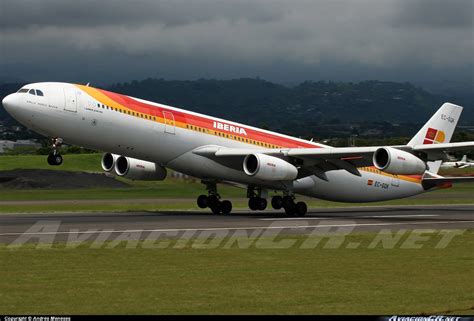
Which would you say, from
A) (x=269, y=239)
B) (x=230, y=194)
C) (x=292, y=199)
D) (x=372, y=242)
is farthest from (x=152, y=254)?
(x=230, y=194)

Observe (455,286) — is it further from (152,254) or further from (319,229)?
(319,229)

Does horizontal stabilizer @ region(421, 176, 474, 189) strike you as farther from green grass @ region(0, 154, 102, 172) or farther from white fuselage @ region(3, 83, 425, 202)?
green grass @ region(0, 154, 102, 172)

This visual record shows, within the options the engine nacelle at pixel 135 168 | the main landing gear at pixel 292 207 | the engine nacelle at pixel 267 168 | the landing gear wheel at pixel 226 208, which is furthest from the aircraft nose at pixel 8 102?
the main landing gear at pixel 292 207

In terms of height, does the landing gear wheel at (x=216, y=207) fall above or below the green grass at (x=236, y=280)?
below

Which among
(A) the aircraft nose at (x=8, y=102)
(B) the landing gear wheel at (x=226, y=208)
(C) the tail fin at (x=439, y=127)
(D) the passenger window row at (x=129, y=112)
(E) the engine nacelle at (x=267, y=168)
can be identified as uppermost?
(A) the aircraft nose at (x=8, y=102)

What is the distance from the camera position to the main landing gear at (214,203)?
1714 inches

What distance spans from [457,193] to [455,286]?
4935 centimetres

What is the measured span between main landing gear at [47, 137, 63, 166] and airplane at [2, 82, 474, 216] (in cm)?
5

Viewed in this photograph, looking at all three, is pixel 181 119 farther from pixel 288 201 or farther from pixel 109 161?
pixel 288 201

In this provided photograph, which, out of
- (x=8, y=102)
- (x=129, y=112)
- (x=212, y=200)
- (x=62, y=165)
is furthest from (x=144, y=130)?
(x=62, y=165)

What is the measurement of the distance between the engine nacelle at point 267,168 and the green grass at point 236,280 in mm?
14656

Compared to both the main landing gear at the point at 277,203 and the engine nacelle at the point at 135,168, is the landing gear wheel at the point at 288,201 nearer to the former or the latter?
the main landing gear at the point at 277,203

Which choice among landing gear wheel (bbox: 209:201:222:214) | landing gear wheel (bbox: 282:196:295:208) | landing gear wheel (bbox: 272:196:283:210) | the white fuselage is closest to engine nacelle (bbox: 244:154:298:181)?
the white fuselage

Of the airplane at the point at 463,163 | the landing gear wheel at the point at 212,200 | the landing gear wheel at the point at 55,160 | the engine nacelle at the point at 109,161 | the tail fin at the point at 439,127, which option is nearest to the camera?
the landing gear wheel at the point at 55,160
